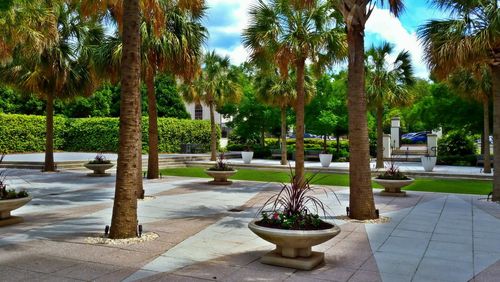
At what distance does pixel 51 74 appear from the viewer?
61.0 feet

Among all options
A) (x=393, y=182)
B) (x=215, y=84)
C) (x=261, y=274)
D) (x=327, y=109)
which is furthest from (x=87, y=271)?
(x=327, y=109)

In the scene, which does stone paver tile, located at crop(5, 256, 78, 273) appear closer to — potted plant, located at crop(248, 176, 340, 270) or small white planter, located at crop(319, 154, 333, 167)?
potted plant, located at crop(248, 176, 340, 270)

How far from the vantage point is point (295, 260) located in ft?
18.4

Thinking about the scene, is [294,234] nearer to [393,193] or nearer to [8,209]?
[8,209]

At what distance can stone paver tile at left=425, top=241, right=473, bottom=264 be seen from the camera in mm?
6199

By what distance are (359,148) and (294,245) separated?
4.06m

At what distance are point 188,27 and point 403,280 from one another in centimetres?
1094

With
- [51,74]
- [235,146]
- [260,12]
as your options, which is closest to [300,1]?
[260,12]

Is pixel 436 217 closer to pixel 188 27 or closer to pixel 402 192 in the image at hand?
pixel 402 192

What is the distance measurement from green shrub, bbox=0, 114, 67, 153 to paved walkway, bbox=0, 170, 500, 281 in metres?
20.1

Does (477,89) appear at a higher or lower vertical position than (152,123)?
higher

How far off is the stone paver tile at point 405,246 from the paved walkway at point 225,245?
16mm

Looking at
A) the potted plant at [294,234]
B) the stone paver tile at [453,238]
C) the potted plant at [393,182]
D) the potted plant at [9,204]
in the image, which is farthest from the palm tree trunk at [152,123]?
the stone paver tile at [453,238]

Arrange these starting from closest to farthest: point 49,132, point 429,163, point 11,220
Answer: point 11,220 < point 49,132 < point 429,163
